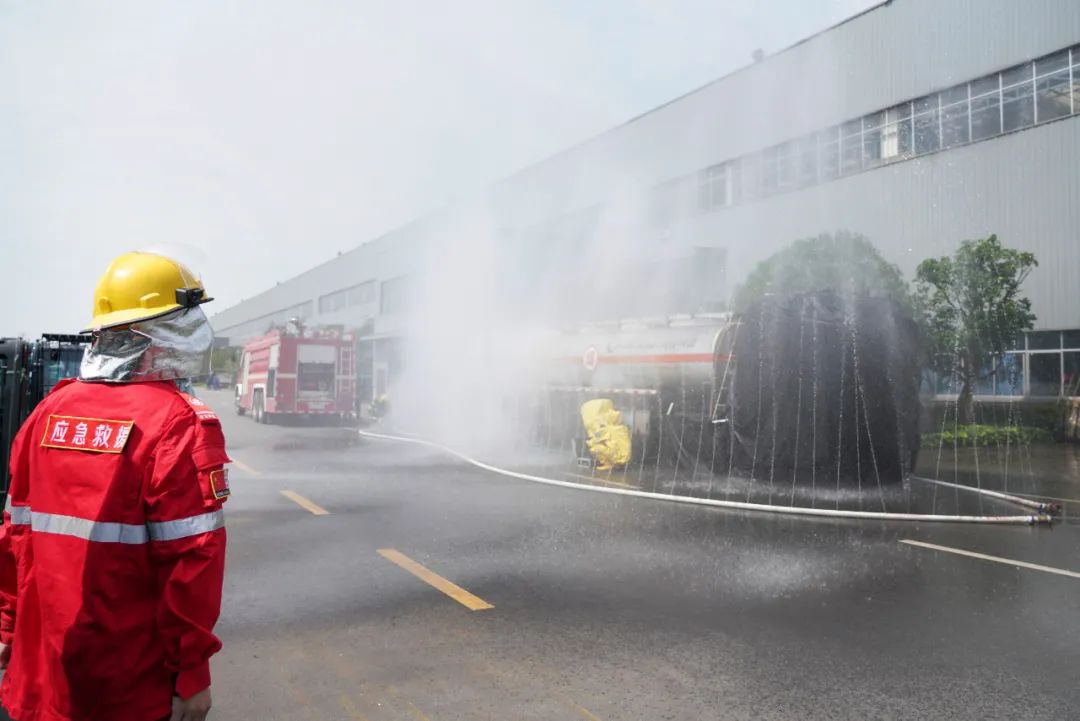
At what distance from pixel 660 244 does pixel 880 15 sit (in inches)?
391

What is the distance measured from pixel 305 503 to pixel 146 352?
8.07 m

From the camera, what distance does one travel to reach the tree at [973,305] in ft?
66.6

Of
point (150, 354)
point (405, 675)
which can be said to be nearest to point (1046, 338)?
point (405, 675)

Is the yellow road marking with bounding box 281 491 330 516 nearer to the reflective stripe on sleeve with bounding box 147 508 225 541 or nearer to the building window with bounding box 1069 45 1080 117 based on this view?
the reflective stripe on sleeve with bounding box 147 508 225 541

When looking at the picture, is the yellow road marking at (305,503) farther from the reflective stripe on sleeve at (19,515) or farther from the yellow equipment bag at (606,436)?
the reflective stripe on sleeve at (19,515)

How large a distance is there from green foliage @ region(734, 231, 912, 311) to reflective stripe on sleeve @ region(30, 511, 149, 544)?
1996 cm

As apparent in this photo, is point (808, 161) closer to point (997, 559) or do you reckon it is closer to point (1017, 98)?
point (1017, 98)

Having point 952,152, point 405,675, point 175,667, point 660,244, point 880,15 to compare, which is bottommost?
point 405,675

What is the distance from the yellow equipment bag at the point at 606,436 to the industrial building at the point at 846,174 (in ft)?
28.6

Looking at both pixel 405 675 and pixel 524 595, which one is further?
pixel 524 595

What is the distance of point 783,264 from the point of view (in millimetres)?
22078

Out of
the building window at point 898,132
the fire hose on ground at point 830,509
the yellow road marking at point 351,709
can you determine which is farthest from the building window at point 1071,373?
the yellow road marking at point 351,709

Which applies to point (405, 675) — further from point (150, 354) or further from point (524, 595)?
point (150, 354)

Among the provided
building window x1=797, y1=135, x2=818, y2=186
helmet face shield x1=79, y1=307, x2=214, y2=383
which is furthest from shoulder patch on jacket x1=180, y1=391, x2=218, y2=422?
building window x1=797, y1=135, x2=818, y2=186
